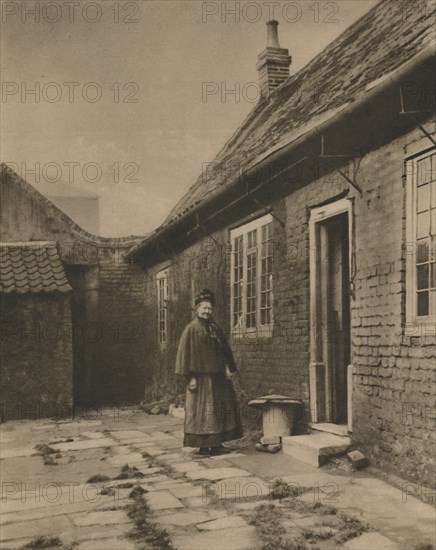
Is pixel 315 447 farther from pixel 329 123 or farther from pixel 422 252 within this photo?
pixel 329 123

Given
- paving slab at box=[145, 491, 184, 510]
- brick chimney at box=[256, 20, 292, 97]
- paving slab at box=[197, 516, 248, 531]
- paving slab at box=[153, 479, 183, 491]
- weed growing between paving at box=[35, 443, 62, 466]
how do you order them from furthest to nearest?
1. brick chimney at box=[256, 20, 292, 97]
2. weed growing between paving at box=[35, 443, 62, 466]
3. paving slab at box=[153, 479, 183, 491]
4. paving slab at box=[145, 491, 184, 510]
5. paving slab at box=[197, 516, 248, 531]

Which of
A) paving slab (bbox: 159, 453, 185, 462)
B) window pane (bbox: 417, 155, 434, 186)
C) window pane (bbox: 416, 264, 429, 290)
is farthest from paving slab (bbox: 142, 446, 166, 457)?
window pane (bbox: 417, 155, 434, 186)

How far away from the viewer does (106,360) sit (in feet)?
53.7

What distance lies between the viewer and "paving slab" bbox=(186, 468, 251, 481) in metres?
6.54

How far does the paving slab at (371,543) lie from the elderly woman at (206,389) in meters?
3.61

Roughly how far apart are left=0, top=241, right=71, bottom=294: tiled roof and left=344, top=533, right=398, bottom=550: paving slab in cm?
963

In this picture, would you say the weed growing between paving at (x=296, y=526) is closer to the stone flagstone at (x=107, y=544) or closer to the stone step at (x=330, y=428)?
the stone flagstone at (x=107, y=544)

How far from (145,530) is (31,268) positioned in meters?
9.74

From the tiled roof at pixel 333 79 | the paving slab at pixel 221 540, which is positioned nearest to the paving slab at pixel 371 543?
the paving slab at pixel 221 540

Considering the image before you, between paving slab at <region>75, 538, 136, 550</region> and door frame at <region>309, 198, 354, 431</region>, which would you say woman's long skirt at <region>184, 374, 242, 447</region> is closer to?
door frame at <region>309, 198, 354, 431</region>

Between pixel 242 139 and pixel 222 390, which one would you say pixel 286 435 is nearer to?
pixel 222 390

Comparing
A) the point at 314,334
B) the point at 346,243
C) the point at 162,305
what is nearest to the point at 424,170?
the point at 346,243

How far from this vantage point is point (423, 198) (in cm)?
589

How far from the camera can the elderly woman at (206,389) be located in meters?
7.92
